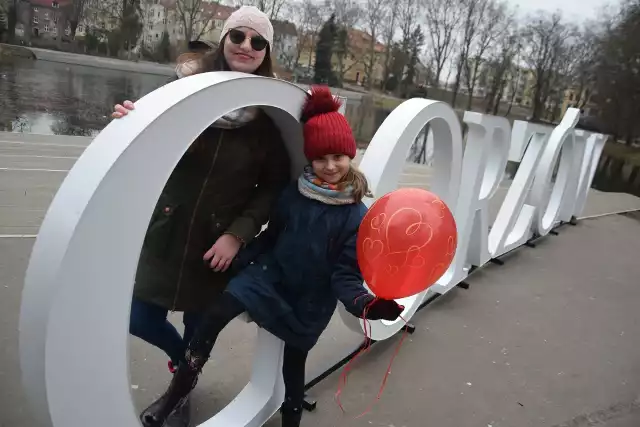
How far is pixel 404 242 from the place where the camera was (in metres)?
1.79

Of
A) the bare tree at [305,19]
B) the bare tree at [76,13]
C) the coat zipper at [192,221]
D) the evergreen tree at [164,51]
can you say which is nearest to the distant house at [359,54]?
the bare tree at [305,19]

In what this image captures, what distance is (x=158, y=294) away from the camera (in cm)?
200

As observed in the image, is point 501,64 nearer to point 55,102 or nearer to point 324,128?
point 55,102

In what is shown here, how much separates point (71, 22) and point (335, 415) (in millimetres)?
48414

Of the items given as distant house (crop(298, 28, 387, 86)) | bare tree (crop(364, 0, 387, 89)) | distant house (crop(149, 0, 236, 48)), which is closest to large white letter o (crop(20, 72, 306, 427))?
distant house (crop(149, 0, 236, 48))

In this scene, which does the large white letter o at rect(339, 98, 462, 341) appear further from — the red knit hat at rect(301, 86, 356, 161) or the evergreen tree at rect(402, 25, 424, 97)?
the evergreen tree at rect(402, 25, 424, 97)

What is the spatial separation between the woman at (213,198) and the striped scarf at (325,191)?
0.55ft

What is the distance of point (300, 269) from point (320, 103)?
648 mm

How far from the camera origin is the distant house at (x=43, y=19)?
4116cm

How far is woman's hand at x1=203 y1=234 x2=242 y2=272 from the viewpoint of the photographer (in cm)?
193

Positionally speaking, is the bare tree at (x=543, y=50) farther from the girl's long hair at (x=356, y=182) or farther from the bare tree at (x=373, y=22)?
the girl's long hair at (x=356, y=182)

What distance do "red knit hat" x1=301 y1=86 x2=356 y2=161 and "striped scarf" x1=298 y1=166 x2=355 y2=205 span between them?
0.29 ft

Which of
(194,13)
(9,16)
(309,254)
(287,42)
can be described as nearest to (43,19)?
(9,16)

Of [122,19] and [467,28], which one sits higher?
[467,28]
